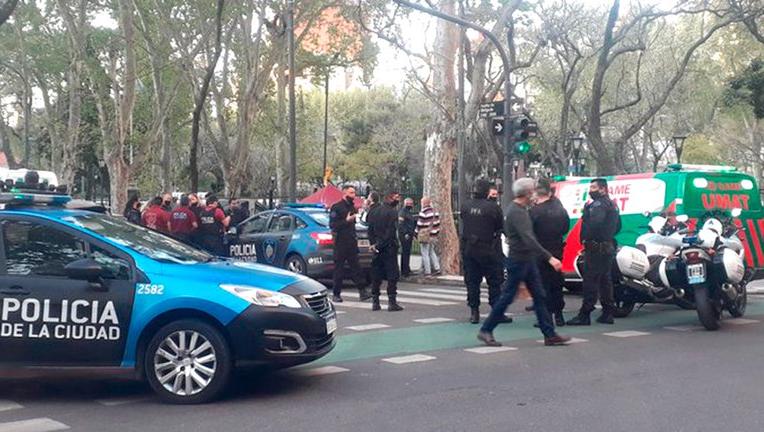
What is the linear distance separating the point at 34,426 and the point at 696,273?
290 inches

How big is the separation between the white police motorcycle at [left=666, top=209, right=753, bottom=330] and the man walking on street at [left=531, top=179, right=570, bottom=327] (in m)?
1.32

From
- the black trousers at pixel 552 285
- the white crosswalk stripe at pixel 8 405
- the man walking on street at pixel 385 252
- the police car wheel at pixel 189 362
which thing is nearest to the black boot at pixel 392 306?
the man walking on street at pixel 385 252

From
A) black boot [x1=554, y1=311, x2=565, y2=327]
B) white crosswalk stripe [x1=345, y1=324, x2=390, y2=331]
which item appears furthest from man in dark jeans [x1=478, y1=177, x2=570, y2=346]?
white crosswalk stripe [x1=345, y1=324, x2=390, y2=331]

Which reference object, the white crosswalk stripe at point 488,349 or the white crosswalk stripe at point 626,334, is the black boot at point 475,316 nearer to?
the white crosswalk stripe at point 626,334

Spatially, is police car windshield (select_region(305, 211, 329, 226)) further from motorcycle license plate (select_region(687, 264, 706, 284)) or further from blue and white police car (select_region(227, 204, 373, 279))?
motorcycle license plate (select_region(687, 264, 706, 284))

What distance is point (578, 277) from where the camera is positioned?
47.4ft

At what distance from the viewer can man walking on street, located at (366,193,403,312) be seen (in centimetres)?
1334

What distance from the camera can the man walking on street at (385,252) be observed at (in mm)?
13344

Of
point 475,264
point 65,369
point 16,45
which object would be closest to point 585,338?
point 475,264

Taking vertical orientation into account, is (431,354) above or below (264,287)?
below

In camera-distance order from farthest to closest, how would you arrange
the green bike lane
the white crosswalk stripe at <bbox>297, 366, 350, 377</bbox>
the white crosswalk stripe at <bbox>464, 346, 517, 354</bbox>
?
the green bike lane → the white crosswalk stripe at <bbox>464, 346, 517, 354</bbox> → the white crosswalk stripe at <bbox>297, 366, 350, 377</bbox>

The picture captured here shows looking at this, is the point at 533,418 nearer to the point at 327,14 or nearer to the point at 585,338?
the point at 585,338

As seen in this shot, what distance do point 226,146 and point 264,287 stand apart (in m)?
27.1

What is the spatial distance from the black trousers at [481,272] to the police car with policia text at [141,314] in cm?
417
